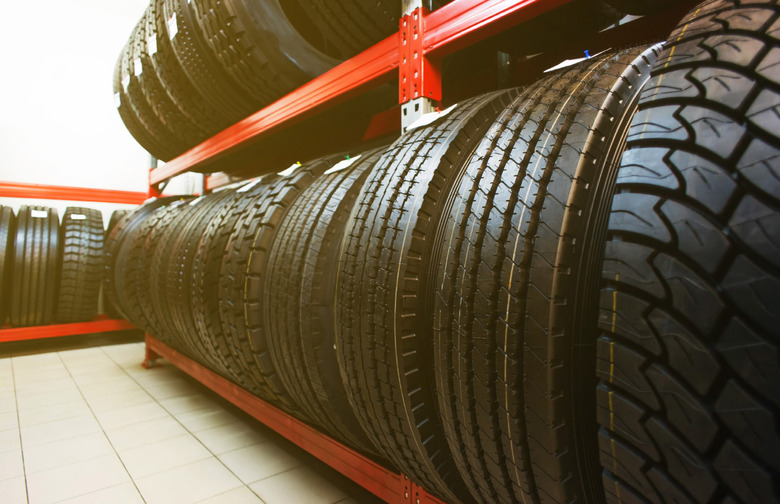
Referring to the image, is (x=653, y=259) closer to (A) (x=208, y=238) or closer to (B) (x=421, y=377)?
(B) (x=421, y=377)

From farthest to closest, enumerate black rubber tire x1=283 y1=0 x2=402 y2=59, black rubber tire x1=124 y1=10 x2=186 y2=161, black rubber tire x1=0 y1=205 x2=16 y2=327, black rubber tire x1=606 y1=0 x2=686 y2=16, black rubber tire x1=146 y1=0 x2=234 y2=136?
black rubber tire x1=0 y1=205 x2=16 y2=327 → black rubber tire x1=124 y1=10 x2=186 y2=161 → black rubber tire x1=146 y1=0 x2=234 y2=136 → black rubber tire x1=283 y1=0 x2=402 y2=59 → black rubber tire x1=606 y1=0 x2=686 y2=16

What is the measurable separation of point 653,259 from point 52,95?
5.93 m

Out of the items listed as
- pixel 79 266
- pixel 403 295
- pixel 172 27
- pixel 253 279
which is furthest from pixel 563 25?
pixel 79 266

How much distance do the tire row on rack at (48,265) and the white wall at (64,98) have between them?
1.12 m

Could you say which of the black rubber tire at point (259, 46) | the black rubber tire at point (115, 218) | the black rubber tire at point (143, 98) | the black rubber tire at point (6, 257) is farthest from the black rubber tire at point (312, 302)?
the black rubber tire at point (115, 218)

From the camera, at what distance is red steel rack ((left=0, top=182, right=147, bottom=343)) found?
3405mm

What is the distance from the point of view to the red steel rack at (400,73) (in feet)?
3.40

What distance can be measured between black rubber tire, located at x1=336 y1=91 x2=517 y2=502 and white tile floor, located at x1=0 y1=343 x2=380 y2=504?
0.55 metres

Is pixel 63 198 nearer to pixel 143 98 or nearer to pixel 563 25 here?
pixel 143 98

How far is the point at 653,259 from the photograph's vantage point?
1.59 feet

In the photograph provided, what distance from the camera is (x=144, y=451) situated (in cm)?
171

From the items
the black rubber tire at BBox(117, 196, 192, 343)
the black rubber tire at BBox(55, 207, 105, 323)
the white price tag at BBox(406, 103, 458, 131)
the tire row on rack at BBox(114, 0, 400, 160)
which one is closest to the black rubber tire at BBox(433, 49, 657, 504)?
the white price tag at BBox(406, 103, 458, 131)

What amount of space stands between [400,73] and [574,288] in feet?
2.80

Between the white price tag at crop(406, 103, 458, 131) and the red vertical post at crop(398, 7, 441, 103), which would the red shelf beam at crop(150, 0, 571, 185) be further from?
the white price tag at crop(406, 103, 458, 131)
